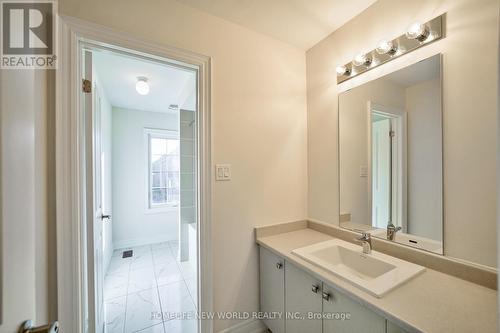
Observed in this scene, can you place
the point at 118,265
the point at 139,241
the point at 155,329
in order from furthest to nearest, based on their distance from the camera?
the point at 139,241
the point at 118,265
the point at 155,329

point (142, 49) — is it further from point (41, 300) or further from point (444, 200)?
point (444, 200)

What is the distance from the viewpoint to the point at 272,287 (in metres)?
1.48

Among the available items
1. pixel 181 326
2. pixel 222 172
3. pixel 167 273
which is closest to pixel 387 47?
pixel 222 172

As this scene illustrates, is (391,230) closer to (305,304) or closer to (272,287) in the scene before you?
(305,304)

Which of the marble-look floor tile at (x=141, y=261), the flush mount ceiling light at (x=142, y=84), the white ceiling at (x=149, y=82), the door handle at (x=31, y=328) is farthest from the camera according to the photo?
the marble-look floor tile at (x=141, y=261)

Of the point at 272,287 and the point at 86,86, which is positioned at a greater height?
the point at 86,86

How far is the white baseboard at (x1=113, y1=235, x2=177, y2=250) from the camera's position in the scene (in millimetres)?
3371

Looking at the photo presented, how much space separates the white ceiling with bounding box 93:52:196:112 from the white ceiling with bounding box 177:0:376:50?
0.52 meters

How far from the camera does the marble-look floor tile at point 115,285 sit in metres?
2.13

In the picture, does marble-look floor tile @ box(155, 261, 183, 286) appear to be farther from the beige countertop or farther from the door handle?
the door handle

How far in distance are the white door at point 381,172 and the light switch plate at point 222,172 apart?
1.03 m

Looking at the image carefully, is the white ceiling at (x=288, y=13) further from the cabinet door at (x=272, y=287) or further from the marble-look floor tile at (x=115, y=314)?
the marble-look floor tile at (x=115, y=314)

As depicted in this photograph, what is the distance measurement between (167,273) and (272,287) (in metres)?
1.69

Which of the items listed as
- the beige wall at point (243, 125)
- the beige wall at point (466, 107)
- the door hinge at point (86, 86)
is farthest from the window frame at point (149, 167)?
the beige wall at point (466, 107)
